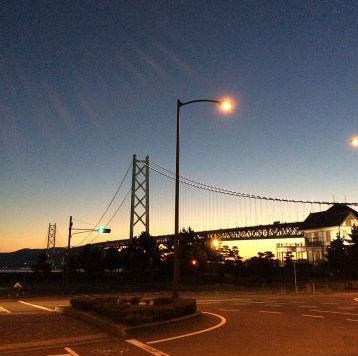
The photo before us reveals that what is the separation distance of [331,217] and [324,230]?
2.99m

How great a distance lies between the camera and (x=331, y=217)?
86.9m

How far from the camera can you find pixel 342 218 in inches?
3265

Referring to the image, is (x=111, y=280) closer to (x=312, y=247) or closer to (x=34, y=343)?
(x=312, y=247)

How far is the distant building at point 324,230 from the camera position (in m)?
82.3

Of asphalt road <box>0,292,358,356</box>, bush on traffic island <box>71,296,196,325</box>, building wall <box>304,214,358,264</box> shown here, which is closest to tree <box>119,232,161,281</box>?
building wall <box>304,214,358,264</box>

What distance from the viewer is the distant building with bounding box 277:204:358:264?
270 ft

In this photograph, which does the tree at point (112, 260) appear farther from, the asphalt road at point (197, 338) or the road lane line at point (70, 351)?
the road lane line at point (70, 351)

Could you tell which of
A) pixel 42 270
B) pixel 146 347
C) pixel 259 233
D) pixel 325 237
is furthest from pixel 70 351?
pixel 259 233

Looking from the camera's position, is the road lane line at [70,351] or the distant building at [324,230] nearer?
the road lane line at [70,351]

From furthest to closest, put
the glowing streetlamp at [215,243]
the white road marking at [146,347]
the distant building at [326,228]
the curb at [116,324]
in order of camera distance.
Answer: the distant building at [326,228], the glowing streetlamp at [215,243], the curb at [116,324], the white road marking at [146,347]

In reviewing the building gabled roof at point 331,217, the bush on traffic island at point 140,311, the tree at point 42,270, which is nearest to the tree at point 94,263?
the tree at point 42,270

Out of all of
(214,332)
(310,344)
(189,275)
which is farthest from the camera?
(189,275)

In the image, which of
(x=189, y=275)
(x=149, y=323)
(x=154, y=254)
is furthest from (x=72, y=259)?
(x=149, y=323)

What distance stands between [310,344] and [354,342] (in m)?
1.12
